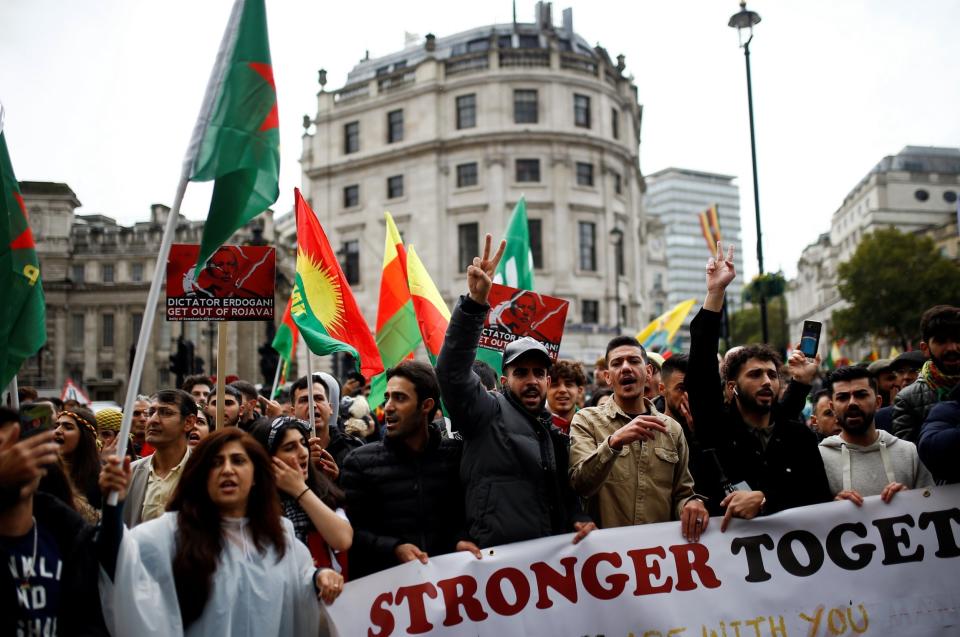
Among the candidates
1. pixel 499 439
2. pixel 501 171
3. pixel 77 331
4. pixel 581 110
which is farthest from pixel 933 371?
pixel 77 331

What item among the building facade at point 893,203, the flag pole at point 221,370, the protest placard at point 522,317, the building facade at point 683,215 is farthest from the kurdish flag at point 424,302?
the building facade at point 683,215

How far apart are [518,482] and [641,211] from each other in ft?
162

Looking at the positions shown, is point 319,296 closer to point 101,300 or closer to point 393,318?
point 393,318

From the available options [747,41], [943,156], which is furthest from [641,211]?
[943,156]

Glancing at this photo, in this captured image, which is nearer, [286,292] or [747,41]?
[747,41]

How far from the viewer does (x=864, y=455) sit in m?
4.74

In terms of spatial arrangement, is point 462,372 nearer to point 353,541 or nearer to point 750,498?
point 353,541

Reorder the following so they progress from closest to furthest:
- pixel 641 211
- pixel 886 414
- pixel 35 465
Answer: pixel 35 465, pixel 886 414, pixel 641 211

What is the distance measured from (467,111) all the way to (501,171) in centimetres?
406

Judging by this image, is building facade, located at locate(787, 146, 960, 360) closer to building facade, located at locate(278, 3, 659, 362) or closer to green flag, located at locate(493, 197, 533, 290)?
building facade, located at locate(278, 3, 659, 362)

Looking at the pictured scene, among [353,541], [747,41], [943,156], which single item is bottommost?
[353,541]

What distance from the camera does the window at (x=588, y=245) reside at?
141ft

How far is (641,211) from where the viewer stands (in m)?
51.8

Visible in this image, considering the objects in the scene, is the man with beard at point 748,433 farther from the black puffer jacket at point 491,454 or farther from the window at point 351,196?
the window at point 351,196
